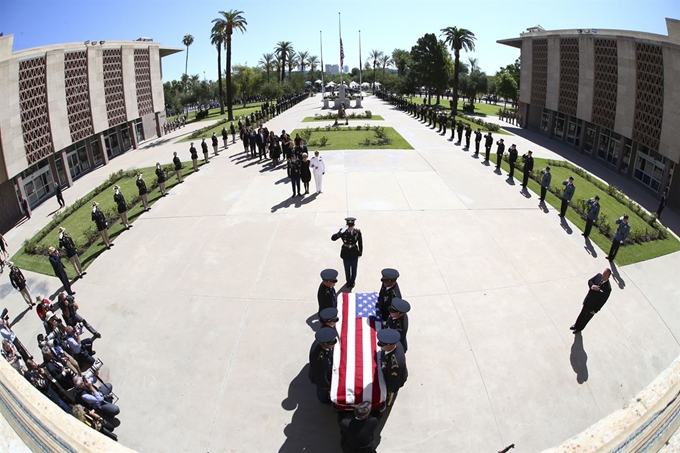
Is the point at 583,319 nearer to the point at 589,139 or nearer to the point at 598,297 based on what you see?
the point at 598,297

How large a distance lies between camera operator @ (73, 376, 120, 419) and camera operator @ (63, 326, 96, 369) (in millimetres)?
1701

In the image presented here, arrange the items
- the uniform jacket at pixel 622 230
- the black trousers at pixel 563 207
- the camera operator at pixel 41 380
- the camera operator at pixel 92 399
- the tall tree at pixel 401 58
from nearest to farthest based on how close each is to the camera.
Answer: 1. the camera operator at pixel 92 399
2. the camera operator at pixel 41 380
3. the uniform jacket at pixel 622 230
4. the black trousers at pixel 563 207
5. the tall tree at pixel 401 58

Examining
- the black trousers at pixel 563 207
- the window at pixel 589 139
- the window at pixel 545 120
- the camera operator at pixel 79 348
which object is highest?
the window at pixel 545 120

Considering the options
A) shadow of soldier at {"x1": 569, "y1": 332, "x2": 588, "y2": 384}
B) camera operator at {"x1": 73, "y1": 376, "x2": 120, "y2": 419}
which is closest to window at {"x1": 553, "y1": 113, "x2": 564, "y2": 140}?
shadow of soldier at {"x1": 569, "y1": 332, "x2": 588, "y2": 384}

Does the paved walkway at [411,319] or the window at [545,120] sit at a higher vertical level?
the window at [545,120]

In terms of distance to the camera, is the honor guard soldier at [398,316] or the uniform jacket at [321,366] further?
the honor guard soldier at [398,316]

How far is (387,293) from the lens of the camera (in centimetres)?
675

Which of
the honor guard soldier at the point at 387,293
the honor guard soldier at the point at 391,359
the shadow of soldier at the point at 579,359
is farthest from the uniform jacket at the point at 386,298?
the shadow of soldier at the point at 579,359

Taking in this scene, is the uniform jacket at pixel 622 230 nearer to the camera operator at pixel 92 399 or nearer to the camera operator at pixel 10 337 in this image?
the camera operator at pixel 92 399

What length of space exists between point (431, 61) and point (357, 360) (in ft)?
200

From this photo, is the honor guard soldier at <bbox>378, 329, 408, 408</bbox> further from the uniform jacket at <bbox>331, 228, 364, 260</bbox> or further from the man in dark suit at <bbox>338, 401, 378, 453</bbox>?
the uniform jacket at <bbox>331, 228, 364, 260</bbox>

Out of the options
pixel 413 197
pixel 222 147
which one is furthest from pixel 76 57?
pixel 413 197

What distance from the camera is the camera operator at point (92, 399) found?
5.46m

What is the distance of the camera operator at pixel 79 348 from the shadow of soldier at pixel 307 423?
3993 mm
